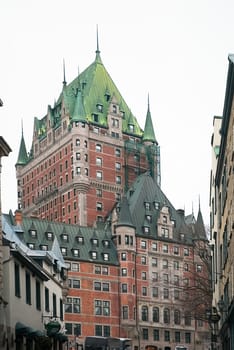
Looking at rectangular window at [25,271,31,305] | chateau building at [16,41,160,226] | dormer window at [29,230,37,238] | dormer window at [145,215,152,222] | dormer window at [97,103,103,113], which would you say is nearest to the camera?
rectangular window at [25,271,31,305]

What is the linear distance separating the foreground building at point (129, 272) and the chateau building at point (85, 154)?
768 centimetres

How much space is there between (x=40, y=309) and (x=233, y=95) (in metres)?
15.6

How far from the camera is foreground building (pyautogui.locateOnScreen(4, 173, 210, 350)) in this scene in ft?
383

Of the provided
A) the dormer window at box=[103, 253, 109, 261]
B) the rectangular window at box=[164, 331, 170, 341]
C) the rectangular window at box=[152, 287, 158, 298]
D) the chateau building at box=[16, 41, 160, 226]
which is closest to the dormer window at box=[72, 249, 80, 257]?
the dormer window at box=[103, 253, 109, 261]

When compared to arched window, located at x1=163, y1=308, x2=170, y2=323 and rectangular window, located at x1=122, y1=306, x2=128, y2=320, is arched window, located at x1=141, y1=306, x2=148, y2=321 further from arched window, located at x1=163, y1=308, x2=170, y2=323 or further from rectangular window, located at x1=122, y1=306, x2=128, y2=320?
arched window, located at x1=163, y1=308, x2=170, y2=323

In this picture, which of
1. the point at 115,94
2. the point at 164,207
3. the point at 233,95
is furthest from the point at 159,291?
the point at 233,95

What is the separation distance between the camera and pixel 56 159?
5659 inches

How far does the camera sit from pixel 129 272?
396 feet

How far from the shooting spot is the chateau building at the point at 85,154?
447 ft

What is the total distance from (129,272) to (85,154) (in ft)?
82.5

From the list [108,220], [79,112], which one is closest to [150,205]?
[108,220]

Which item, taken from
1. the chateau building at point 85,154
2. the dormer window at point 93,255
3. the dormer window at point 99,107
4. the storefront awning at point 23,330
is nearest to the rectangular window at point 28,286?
the storefront awning at point 23,330

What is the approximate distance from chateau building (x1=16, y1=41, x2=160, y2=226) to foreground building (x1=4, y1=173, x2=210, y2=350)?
768 cm

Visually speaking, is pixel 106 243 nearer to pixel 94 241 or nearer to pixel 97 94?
pixel 94 241
